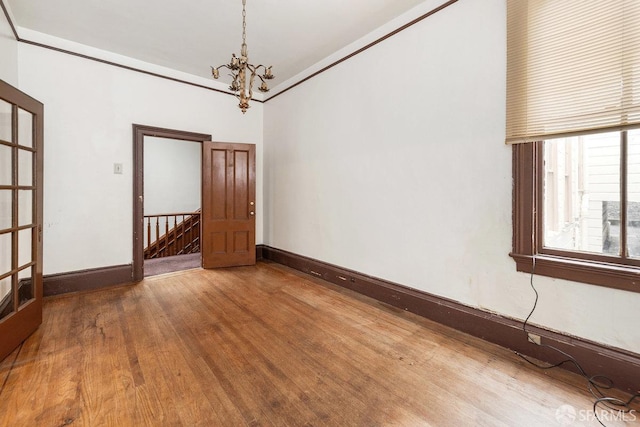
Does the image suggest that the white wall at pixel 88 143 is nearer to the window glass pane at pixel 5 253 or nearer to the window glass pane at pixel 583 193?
the window glass pane at pixel 5 253

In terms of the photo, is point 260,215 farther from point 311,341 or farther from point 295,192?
point 311,341

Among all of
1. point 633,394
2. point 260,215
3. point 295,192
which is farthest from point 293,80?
point 633,394

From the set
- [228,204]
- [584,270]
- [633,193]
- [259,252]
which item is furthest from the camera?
[259,252]

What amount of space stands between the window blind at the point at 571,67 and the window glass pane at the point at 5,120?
4.09m

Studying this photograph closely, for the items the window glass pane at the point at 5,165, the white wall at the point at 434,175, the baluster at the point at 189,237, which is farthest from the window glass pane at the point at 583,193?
the baluster at the point at 189,237

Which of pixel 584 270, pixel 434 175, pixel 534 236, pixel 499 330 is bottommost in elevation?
pixel 499 330

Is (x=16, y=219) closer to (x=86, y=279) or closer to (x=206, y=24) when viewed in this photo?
(x=86, y=279)

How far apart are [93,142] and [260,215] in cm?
265

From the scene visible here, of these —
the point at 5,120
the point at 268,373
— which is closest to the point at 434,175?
the point at 268,373

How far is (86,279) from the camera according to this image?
3643 mm

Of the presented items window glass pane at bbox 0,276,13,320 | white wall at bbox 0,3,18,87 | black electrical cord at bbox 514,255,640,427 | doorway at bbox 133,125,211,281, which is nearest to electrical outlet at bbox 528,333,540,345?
black electrical cord at bbox 514,255,640,427

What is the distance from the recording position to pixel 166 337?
8.02 ft

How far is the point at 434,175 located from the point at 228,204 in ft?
10.9

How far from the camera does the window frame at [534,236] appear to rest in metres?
1.97
